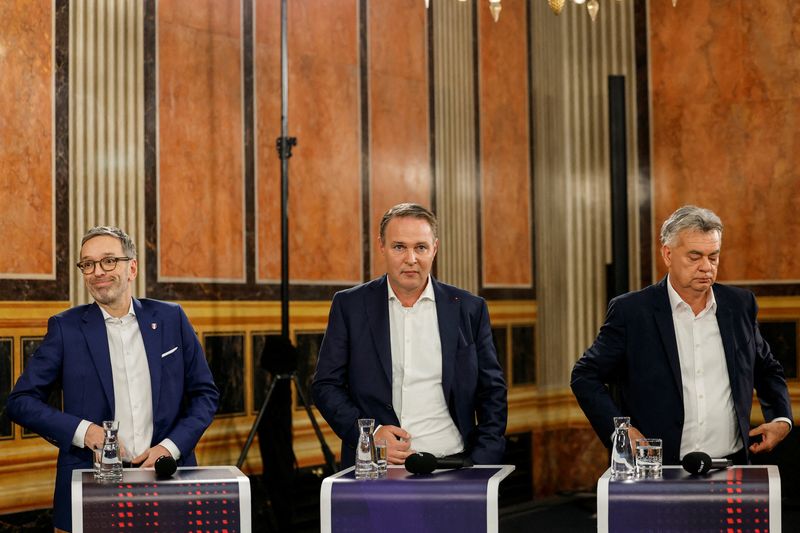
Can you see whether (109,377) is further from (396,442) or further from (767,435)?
(767,435)

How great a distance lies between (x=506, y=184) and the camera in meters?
7.31

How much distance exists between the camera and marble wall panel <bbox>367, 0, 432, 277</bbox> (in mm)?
6473

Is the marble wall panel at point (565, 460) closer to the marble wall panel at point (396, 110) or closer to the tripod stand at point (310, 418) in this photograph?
the marble wall panel at point (396, 110)

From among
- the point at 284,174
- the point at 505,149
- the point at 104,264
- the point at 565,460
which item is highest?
the point at 505,149

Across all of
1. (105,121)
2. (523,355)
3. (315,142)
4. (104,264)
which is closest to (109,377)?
(104,264)

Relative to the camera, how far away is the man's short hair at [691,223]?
3.35 meters

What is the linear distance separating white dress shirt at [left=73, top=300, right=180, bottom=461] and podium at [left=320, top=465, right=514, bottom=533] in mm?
722

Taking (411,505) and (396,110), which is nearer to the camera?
(411,505)

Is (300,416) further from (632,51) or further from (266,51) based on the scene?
(632,51)

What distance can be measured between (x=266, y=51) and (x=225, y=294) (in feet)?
4.28

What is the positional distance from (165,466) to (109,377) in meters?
0.55

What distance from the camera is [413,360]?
331 centimetres

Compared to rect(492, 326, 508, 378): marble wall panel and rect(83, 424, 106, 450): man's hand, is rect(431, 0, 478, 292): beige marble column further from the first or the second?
rect(83, 424, 106, 450): man's hand

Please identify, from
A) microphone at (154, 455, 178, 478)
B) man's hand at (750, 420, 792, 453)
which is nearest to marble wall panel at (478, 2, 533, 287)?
man's hand at (750, 420, 792, 453)
